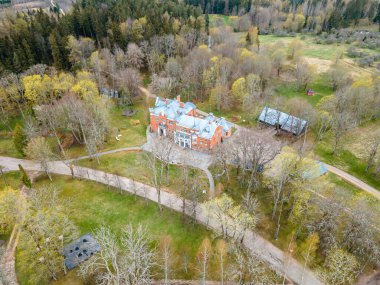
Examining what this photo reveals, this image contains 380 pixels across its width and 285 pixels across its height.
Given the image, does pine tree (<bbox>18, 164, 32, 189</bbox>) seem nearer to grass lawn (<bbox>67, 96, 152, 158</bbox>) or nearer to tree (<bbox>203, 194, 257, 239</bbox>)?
grass lawn (<bbox>67, 96, 152, 158</bbox>)

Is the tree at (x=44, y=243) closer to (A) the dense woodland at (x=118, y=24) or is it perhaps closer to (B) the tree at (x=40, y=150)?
(B) the tree at (x=40, y=150)

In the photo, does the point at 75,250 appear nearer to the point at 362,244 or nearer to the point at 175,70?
the point at 362,244

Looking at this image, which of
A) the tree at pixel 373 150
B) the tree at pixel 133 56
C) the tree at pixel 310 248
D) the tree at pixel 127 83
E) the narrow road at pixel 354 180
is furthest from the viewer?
the tree at pixel 133 56

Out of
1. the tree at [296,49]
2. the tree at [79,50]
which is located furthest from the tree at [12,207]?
the tree at [296,49]

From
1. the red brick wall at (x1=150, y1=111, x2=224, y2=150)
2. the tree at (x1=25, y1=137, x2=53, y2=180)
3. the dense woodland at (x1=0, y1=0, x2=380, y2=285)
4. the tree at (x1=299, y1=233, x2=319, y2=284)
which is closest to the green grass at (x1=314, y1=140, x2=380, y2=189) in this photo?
the dense woodland at (x1=0, y1=0, x2=380, y2=285)

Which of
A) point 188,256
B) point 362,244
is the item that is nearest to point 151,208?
point 188,256
